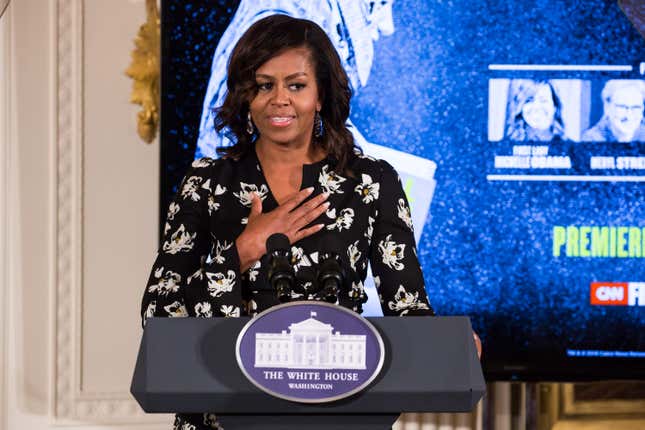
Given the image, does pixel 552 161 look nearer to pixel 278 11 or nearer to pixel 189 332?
pixel 278 11

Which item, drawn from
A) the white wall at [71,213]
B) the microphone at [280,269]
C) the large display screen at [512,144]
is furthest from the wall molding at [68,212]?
the microphone at [280,269]

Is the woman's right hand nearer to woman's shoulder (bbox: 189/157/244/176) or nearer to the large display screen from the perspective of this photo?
woman's shoulder (bbox: 189/157/244/176)

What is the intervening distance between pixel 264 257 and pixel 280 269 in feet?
1.65

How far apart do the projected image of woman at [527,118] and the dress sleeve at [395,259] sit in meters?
1.12

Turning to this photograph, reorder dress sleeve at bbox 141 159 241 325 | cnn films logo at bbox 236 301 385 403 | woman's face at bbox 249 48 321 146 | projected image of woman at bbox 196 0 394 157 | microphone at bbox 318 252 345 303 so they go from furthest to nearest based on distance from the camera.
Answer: projected image of woman at bbox 196 0 394 157 → woman's face at bbox 249 48 321 146 → dress sleeve at bbox 141 159 241 325 → microphone at bbox 318 252 345 303 → cnn films logo at bbox 236 301 385 403

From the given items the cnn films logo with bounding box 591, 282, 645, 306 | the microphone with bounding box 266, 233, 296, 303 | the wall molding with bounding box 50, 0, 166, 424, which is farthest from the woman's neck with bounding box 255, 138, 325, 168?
the cnn films logo with bounding box 591, 282, 645, 306

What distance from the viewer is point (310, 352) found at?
1.22 meters

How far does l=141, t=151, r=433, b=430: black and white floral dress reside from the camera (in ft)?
5.87

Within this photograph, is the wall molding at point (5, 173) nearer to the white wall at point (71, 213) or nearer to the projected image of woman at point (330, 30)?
the white wall at point (71, 213)

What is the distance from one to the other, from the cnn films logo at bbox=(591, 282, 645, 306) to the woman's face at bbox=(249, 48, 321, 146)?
1411 millimetres

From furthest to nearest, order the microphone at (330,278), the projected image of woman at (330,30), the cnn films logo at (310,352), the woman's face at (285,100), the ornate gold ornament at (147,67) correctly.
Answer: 1. the ornate gold ornament at (147,67)
2. the projected image of woman at (330,30)
3. the woman's face at (285,100)
4. the microphone at (330,278)
5. the cnn films logo at (310,352)

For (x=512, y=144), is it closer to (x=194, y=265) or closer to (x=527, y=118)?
(x=527, y=118)

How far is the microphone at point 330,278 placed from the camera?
133cm

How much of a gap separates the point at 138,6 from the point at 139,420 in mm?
1426
